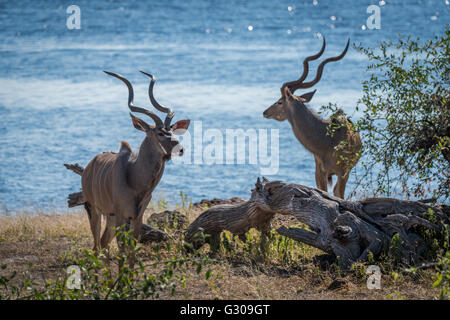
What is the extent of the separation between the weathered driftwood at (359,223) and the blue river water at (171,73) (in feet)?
17.7

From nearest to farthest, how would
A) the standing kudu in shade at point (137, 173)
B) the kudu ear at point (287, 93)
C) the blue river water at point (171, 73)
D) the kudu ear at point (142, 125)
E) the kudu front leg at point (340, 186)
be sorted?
1. the standing kudu in shade at point (137, 173)
2. the kudu ear at point (142, 125)
3. the kudu front leg at point (340, 186)
4. the kudu ear at point (287, 93)
5. the blue river water at point (171, 73)

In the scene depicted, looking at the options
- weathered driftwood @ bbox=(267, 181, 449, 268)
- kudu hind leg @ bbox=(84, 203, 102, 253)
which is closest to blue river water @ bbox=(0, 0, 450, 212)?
kudu hind leg @ bbox=(84, 203, 102, 253)

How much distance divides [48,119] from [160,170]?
2021 cm

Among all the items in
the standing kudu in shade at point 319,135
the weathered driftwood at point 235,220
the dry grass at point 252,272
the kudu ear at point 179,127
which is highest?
the kudu ear at point 179,127

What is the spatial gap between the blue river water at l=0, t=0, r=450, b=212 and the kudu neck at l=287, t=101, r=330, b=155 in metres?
3.54

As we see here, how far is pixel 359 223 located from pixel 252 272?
1.20 metres

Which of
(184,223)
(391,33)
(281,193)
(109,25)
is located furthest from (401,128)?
(109,25)

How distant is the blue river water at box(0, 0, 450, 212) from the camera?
20.2 meters

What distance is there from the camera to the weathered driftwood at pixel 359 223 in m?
7.11

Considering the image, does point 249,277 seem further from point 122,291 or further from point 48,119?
point 48,119

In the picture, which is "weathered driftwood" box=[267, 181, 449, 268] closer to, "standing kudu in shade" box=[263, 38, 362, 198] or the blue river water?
"standing kudu in shade" box=[263, 38, 362, 198]

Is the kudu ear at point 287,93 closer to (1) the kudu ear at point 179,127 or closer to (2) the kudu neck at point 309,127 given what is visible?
(2) the kudu neck at point 309,127

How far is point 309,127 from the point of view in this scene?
32.4ft

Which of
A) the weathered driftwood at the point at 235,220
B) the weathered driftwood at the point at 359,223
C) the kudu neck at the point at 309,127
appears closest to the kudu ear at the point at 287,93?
the kudu neck at the point at 309,127
